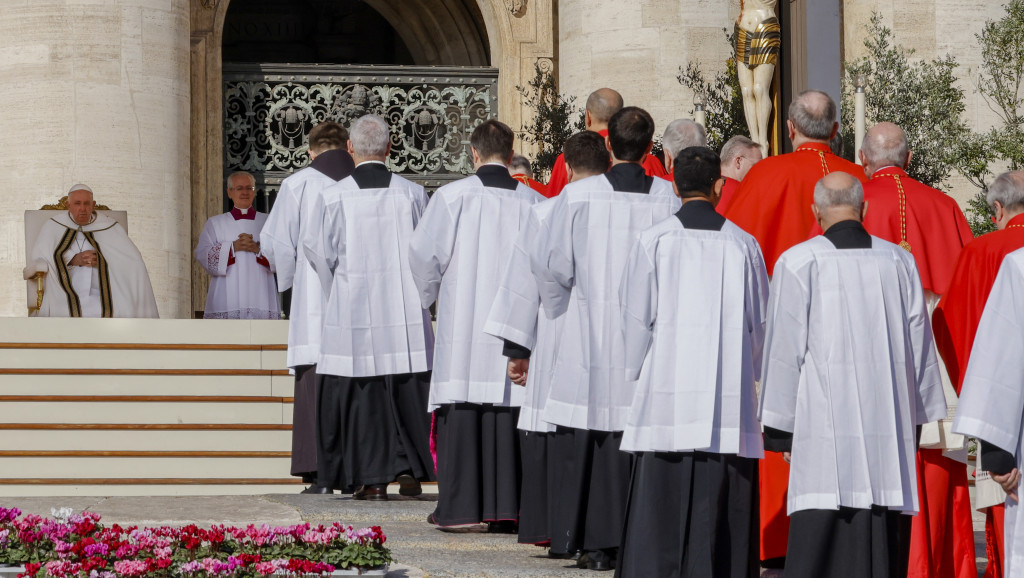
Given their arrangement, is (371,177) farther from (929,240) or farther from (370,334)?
(929,240)

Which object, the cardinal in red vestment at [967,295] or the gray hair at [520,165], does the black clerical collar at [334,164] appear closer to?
the gray hair at [520,165]

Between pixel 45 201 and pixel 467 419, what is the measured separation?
25.6 ft

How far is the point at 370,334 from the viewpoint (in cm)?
820

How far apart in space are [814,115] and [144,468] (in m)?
4.78

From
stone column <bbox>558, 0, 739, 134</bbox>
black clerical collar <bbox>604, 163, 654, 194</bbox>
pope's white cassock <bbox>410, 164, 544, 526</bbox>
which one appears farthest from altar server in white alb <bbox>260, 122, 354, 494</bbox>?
stone column <bbox>558, 0, 739, 134</bbox>

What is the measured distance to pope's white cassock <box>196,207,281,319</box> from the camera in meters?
12.7

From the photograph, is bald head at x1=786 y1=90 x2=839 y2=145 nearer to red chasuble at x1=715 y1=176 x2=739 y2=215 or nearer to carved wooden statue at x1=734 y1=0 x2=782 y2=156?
red chasuble at x1=715 y1=176 x2=739 y2=215

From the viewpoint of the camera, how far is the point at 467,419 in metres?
7.32

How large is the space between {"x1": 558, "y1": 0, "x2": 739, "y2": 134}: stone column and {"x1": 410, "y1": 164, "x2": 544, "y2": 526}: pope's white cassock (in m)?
7.69

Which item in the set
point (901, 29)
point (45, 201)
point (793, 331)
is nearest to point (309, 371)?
point (793, 331)

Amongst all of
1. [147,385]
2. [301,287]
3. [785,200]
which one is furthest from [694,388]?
[147,385]

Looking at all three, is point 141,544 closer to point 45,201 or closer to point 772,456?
point 772,456

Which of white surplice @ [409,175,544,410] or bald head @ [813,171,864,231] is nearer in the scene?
bald head @ [813,171,864,231]

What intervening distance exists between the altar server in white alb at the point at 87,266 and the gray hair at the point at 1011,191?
24.6ft
